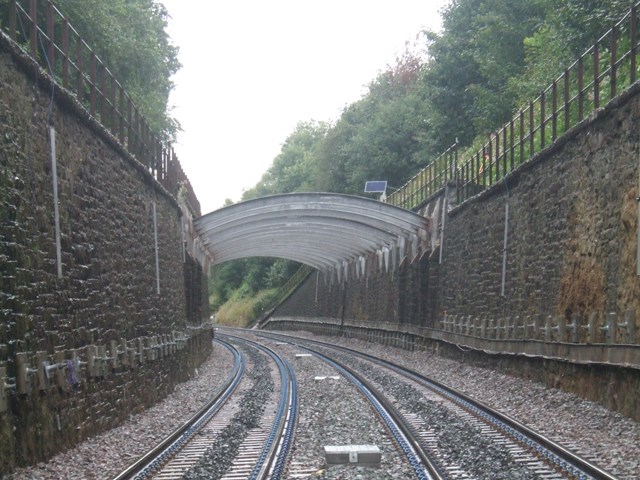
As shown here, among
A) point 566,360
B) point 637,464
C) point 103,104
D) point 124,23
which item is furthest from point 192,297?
point 637,464

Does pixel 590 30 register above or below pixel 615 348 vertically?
above

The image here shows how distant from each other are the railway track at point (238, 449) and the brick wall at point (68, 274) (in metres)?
1.16

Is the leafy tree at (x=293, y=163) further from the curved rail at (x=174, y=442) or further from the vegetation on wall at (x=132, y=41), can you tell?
the curved rail at (x=174, y=442)

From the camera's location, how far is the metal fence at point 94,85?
32.2 feet

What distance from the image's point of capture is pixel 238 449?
955 cm

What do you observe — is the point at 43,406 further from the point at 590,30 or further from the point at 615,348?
the point at 590,30

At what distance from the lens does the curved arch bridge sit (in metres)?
25.3

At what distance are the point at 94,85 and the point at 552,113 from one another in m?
9.01

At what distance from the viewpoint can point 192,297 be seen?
86.7 feet

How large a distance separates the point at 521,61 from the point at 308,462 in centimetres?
3046

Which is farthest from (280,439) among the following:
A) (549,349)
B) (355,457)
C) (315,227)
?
(315,227)

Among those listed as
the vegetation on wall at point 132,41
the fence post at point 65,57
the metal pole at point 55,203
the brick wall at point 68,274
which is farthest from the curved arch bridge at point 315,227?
the metal pole at point 55,203

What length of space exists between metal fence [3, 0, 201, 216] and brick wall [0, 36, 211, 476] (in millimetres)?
564

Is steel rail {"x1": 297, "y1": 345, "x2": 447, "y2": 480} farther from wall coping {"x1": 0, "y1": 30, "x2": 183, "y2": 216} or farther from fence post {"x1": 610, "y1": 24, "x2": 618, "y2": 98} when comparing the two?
fence post {"x1": 610, "y1": 24, "x2": 618, "y2": 98}
